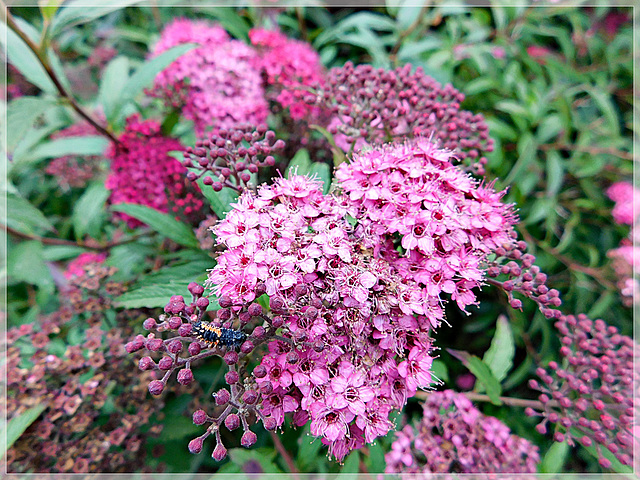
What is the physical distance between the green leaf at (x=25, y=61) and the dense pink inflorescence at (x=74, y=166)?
0.41 meters

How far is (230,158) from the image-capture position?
126 centimetres

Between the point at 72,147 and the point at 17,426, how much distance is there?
1219 millimetres

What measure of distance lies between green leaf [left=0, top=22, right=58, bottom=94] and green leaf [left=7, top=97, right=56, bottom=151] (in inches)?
7.6

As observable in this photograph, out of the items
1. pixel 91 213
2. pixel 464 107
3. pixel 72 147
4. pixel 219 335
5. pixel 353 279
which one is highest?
pixel 464 107

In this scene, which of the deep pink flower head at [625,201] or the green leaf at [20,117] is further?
the deep pink flower head at [625,201]

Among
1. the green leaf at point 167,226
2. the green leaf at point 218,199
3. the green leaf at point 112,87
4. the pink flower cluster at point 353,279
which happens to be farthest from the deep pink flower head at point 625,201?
the green leaf at point 112,87

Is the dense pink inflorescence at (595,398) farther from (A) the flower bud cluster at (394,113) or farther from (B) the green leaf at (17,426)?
(B) the green leaf at (17,426)

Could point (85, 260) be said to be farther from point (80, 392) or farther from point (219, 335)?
point (219, 335)

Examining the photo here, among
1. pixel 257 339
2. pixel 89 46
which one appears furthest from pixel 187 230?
pixel 89 46

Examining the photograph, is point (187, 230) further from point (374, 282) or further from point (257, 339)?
point (374, 282)

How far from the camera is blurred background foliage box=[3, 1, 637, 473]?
1646 millimetres

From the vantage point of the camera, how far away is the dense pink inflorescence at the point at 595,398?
131 cm

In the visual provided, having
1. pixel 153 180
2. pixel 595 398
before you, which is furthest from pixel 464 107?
pixel 153 180

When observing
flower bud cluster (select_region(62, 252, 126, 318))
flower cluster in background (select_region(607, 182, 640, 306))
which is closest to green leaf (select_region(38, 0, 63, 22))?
flower bud cluster (select_region(62, 252, 126, 318))
